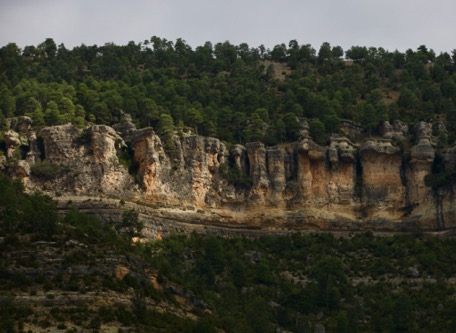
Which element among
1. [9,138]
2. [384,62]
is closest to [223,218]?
[9,138]

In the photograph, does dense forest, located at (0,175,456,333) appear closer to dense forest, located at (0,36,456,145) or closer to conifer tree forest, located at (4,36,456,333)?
conifer tree forest, located at (4,36,456,333)

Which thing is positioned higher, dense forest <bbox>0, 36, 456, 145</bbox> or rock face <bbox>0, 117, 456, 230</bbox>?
dense forest <bbox>0, 36, 456, 145</bbox>

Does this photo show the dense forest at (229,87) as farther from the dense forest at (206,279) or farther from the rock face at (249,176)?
the dense forest at (206,279)

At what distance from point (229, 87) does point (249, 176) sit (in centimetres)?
2488

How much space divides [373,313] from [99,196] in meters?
26.0

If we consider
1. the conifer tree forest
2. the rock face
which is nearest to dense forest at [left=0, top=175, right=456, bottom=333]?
the conifer tree forest

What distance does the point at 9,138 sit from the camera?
12650 centimetres

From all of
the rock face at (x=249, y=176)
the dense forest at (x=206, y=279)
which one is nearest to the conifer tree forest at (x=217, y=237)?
the dense forest at (x=206, y=279)

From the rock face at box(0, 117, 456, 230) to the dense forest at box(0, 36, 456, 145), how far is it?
14.6 feet

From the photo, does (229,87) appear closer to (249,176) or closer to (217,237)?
(249,176)

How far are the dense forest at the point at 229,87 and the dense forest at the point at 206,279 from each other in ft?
55.9

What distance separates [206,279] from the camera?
117250mm

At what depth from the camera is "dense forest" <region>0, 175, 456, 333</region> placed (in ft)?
277

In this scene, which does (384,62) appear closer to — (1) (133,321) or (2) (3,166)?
(2) (3,166)
